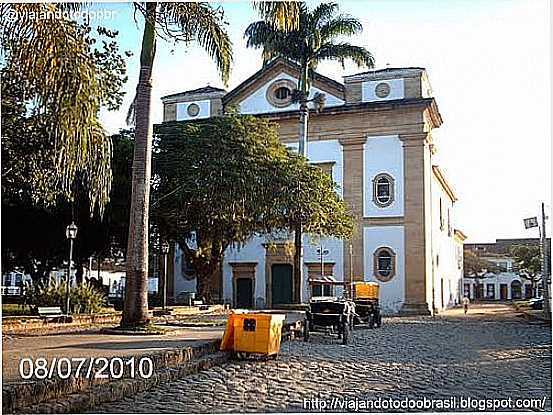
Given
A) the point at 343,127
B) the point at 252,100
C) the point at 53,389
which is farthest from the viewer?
the point at 343,127

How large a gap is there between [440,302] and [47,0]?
9953mm

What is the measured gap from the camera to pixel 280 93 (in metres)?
13.0

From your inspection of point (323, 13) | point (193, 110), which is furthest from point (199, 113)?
point (323, 13)

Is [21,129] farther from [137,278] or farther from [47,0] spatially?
[47,0]

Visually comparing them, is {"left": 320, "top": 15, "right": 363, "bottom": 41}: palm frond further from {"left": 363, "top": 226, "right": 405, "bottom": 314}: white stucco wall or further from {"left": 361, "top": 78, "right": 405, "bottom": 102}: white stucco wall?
{"left": 363, "top": 226, "right": 405, "bottom": 314}: white stucco wall

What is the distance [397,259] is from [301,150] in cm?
235

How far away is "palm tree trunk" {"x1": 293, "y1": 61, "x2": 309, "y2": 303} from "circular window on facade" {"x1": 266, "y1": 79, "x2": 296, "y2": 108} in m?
0.18

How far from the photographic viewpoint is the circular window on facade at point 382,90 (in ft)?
44.1

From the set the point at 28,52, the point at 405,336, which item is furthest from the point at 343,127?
the point at 28,52

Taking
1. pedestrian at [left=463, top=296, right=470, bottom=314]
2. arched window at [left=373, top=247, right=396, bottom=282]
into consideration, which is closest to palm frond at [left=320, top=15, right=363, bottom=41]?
arched window at [left=373, top=247, right=396, bottom=282]

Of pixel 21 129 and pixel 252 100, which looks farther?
pixel 252 100

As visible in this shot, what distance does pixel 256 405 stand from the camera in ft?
18.7

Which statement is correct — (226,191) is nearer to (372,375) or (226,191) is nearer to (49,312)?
(49,312)

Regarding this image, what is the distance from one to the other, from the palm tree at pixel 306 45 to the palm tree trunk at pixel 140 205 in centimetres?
122
